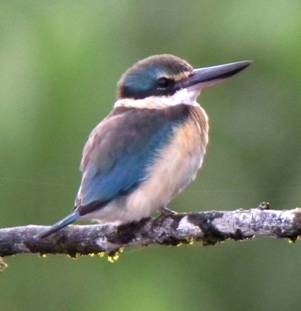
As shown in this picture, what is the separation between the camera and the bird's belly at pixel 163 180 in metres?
5.19

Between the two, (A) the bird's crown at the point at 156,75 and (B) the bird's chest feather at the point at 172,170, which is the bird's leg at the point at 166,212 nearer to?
(B) the bird's chest feather at the point at 172,170

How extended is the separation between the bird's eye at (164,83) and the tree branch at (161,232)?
2.10ft

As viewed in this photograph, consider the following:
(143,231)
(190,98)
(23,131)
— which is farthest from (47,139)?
(143,231)

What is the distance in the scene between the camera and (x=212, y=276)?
805cm

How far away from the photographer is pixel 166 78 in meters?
5.51

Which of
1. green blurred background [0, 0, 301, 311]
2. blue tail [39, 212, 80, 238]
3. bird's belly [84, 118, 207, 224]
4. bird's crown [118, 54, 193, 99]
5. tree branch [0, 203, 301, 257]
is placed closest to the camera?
tree branch [0, 203, 301, 257]

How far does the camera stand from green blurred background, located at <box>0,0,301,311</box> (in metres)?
7.44

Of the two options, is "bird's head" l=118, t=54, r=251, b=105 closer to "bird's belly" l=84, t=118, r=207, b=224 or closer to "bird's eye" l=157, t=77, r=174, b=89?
"bird's eye" l=157, t=77, r=174, b=89

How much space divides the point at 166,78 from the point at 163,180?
0.45 meters

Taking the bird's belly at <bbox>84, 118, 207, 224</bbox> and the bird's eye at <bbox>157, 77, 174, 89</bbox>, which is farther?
the bird's eye at <bbox>157, 77, 174, 89</bbox>

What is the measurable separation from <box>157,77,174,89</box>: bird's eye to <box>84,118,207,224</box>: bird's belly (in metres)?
0.23

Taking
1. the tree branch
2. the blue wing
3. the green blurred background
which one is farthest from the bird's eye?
the green blurred background

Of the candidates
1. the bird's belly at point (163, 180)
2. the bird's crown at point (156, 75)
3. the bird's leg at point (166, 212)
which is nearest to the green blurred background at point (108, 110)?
the bird's crown at point (156, 75)

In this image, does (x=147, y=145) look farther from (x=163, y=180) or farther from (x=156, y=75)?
(x=156, y=75)
